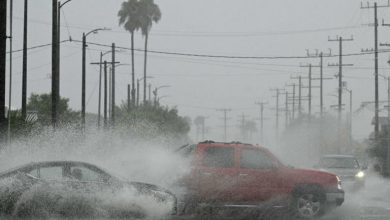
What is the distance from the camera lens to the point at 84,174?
15.4 meters

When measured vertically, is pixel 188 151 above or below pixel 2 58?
below

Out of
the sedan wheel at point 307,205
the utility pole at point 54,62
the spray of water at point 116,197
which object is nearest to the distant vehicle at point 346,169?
the sedan wheel at point 307,205

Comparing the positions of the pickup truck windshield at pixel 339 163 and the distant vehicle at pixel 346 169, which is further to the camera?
the pickup truck windshield at pixel 339 163

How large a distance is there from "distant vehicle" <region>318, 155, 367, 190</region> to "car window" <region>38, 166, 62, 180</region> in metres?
14.7

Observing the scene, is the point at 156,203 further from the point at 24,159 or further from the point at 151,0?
the point at 151,0

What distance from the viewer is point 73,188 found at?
14945mm

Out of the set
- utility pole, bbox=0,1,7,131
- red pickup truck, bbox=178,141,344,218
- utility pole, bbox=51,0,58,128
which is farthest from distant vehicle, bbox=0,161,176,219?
utility pole, bbox=51,0,58,128

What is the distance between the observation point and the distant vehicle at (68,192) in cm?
1472

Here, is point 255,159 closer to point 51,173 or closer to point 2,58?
point 51,173

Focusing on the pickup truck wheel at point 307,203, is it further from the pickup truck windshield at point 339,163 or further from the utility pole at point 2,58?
the pickup truck windshield at point 339,163

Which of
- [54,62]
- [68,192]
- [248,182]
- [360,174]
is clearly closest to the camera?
[68,192]

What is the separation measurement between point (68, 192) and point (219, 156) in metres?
3.96

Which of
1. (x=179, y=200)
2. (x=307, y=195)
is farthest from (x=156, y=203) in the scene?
(x=307, y=195)

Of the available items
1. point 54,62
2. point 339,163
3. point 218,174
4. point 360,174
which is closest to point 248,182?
point 218,174
